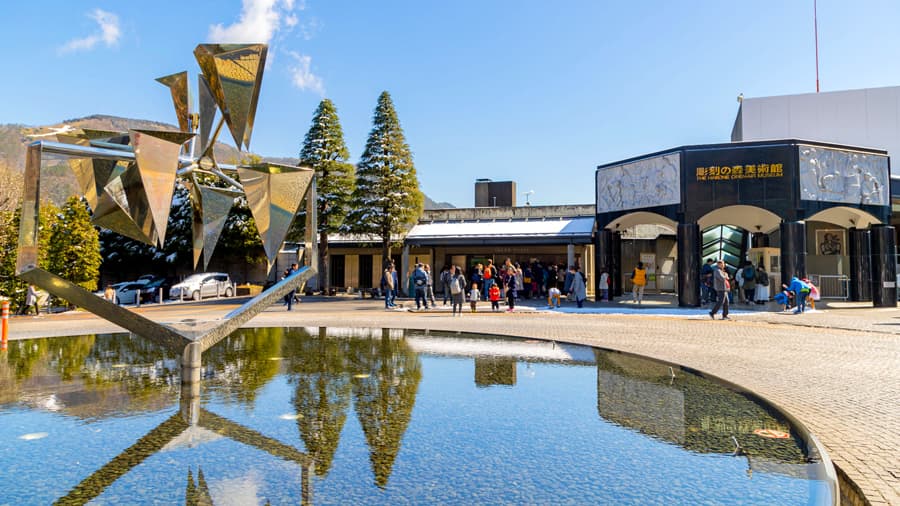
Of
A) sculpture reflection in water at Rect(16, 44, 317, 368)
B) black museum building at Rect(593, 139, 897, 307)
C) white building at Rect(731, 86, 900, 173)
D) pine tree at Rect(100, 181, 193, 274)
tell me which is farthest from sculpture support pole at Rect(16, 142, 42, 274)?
white building at Rect(731, 86, 900, 173)

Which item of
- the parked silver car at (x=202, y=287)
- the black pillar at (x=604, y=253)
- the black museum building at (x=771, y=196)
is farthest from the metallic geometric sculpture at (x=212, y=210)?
the parked silver car at (x=202, y=287)

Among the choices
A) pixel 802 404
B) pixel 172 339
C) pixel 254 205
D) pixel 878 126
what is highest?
pixel 878 126

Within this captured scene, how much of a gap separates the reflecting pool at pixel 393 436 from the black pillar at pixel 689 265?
1293cm

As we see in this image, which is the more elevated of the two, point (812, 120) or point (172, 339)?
point (812, 120)

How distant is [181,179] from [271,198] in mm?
1126

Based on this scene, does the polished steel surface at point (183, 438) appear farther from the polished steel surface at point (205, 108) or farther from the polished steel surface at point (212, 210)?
the polished steel surface at point (205, 108)

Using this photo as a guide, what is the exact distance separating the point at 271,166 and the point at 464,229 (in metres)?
23.4

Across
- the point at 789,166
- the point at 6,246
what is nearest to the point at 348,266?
the point at 6,246

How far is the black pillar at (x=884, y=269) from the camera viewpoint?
20.6m

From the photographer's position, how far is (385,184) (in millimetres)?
28094

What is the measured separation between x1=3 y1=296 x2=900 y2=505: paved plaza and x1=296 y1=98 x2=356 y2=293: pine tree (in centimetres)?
971

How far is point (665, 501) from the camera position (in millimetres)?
3258

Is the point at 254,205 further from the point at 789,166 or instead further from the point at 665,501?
the point at 789,166

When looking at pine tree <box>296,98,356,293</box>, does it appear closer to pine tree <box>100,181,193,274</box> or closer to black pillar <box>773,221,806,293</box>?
pine tree <box>100,181,193,274</box>
